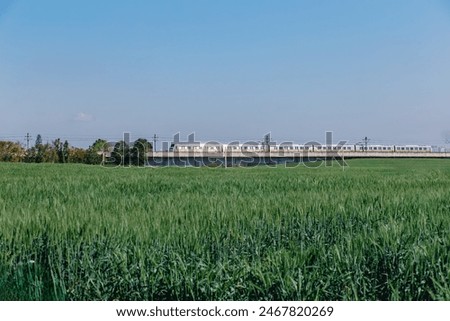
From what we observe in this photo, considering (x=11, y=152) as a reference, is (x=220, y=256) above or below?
below

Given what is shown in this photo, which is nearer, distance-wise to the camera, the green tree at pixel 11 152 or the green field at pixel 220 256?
the green field at pixel 220 256

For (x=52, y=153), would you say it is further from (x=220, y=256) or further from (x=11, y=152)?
(x=220, y=256)

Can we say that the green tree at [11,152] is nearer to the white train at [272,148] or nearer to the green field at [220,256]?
the white train at [272,148]

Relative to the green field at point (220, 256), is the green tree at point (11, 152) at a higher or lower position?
higher

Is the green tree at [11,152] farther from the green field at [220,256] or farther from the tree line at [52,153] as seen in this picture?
the green field at [220,256]

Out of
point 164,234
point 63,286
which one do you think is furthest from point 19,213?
point 63,286

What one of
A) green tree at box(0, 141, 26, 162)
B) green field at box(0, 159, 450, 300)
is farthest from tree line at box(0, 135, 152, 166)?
green field at box(0, 159, 450, 300)

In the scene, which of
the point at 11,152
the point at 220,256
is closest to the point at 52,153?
the point at 11,152

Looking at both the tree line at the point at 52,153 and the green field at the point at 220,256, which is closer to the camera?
the green field at the point at 220,256

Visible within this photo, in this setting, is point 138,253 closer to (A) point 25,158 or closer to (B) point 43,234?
(B) point 43,234

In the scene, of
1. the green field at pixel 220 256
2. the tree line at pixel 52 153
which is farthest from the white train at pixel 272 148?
the green field at pixel 220 256

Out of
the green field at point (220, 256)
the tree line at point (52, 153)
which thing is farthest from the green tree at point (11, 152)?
the green field at point (220, 256)

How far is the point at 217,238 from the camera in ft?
11.9

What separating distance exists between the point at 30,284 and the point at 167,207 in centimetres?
233
